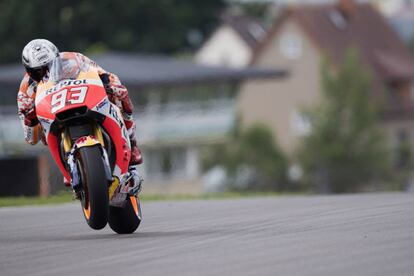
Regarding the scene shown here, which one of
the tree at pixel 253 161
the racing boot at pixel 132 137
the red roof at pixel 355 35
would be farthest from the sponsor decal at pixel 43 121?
the red roof at pixel 355 35

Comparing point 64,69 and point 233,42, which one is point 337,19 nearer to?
point 233,42

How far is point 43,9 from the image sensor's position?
8350cm

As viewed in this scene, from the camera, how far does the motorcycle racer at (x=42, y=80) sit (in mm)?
12695

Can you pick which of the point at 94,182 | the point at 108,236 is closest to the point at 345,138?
the point at 108,236

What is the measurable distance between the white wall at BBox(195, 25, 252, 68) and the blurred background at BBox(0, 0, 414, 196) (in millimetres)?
84

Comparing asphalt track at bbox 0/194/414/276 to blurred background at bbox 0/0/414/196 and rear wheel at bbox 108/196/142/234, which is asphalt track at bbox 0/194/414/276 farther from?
blurred background at bbox 0/0/414/196

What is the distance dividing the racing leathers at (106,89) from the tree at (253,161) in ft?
143

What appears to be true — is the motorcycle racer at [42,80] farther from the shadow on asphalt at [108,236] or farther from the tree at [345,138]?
the tree at [345,138]

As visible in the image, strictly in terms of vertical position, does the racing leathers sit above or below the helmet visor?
below

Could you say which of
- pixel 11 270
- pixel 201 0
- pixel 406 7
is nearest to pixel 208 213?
pixel 11 270

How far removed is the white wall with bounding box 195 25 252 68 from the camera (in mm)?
99750

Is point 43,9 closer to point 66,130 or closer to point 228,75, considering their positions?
point 228,75

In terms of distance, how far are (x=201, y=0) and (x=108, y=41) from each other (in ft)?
20.2

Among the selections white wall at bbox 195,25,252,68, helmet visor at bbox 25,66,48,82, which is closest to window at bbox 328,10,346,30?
white wall at bbox 195,25,252,68
